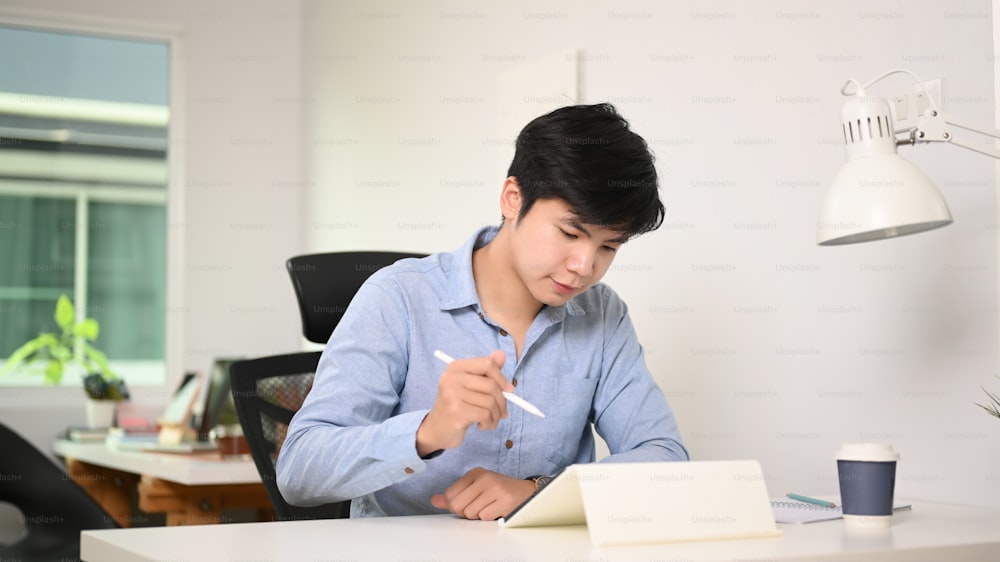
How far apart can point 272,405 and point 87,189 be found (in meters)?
2.88

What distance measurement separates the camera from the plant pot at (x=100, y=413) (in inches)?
162

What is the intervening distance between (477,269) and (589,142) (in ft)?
1.00

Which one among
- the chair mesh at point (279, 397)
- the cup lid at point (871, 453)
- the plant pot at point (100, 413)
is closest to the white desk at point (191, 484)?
the plant pot at point (100, 413)

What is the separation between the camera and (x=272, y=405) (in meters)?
1.92

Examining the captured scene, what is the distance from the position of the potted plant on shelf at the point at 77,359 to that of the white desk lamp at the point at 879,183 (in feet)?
11.0

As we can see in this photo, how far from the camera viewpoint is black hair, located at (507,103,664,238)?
1.51m

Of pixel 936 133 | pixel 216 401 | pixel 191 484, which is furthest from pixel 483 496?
pixel 216 401

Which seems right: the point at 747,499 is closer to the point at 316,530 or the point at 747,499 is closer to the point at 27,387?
the point at 316,530

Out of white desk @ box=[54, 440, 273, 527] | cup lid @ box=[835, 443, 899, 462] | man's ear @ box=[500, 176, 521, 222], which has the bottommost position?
white desk @ box=[54, 440, 273, 527]

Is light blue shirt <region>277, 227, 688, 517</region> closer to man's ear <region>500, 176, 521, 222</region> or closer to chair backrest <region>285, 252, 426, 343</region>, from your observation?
man's ear <region>500, 176, 521, 222</region>

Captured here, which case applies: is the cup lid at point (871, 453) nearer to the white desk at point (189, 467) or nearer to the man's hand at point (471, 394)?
the man's hand at point (471, 394)

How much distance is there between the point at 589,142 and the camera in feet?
5.09

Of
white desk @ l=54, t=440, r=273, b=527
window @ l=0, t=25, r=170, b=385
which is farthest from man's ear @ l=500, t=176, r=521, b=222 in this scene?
window @ l=0, t=25, r=170, b=385

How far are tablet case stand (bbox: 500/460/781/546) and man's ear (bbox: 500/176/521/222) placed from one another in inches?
20.7
